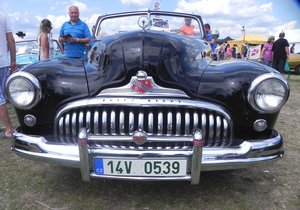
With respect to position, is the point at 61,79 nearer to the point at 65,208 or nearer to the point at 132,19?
the point at 65,208

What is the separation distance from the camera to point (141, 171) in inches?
85.0

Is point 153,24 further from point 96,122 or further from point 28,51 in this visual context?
point 28,51

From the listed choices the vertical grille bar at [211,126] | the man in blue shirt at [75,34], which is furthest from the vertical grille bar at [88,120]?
the man in blue shirt at [75,34]

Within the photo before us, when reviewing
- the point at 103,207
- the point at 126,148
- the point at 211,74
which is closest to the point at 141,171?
the point at 126,148

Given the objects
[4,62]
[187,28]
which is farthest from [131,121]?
[4,62]

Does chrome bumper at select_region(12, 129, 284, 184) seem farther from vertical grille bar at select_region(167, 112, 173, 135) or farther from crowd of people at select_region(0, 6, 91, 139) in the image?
crowd of people at select_region(0, 6, 91, 139)

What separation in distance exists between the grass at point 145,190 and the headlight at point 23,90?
2.47ft

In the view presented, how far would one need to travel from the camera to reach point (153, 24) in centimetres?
404

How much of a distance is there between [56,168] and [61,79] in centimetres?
106

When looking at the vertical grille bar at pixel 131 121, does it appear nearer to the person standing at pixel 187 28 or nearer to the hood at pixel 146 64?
the hood at pixel 146 64

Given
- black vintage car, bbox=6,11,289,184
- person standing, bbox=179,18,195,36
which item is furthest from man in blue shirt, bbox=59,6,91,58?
black vintage car, bbox=6,11,289,184

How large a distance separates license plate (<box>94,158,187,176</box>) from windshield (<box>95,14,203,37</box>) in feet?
7.37

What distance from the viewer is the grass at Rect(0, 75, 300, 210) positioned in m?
2.47

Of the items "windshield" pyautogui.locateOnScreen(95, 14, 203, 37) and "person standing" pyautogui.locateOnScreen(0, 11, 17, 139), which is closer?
"person standing" pyautogui.locateOnScreen(0, 11, 17, 139)
